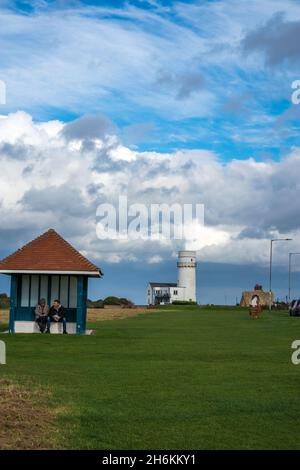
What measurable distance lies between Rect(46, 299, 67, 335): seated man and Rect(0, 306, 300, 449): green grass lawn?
5.57 m

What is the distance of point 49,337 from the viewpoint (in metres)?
30.3

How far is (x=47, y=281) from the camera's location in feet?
110

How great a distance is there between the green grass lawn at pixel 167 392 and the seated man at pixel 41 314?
5.37 metres

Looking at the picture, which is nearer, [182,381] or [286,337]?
[182,381]

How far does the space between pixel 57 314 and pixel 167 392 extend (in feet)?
60.1

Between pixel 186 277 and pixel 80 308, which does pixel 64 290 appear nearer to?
pixel 80 308

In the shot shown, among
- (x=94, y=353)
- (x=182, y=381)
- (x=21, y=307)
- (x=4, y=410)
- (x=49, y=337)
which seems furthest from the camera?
(x=21, y=307)

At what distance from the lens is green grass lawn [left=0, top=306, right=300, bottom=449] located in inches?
434

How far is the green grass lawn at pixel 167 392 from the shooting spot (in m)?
11.0

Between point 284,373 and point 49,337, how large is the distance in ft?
45.6

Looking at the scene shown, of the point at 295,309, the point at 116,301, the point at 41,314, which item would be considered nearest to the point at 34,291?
the point at 41,314
